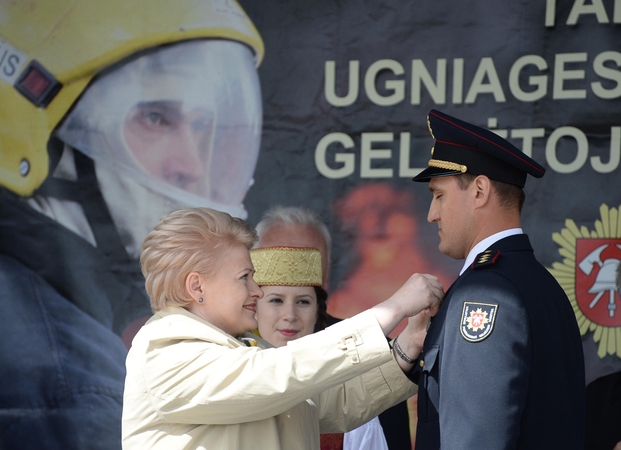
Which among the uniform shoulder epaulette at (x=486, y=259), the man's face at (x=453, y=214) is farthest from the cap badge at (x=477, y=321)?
the man's face at (x=453, y=214)

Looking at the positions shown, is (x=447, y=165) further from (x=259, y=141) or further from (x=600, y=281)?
(x=259, y=141)

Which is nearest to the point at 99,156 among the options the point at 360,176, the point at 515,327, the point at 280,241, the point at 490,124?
the point at 280,241

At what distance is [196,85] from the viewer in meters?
3.79

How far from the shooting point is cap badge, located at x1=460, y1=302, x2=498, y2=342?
193cm

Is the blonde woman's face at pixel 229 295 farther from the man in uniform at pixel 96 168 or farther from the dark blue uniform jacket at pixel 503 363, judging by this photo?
the man in uniform at pixel 96 168

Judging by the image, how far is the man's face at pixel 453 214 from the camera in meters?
2.14

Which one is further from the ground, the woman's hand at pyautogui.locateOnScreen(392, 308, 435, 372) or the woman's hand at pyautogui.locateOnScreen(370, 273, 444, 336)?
the woman's hand at pyautogui.locateOnScreen(370, 273, 444, 336)

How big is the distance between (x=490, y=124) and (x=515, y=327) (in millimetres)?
1729

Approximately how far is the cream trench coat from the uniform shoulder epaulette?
1.01 feet

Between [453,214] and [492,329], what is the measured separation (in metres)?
0.36

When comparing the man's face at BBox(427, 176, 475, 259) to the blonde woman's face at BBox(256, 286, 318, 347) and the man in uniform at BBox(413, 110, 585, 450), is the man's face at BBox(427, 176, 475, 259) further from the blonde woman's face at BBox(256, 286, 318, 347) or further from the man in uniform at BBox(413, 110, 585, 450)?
the blonde woman's face at BBox(256, 286, 318, 347)

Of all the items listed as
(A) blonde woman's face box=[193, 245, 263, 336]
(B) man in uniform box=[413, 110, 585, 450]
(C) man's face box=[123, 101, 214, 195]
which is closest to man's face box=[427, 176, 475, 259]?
(B) man in uniform box=[413, 110, 585, 450]

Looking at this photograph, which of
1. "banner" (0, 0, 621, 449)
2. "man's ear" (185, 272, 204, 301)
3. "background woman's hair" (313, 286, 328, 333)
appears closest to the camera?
"man's ear" (185, 272, 204, 301)

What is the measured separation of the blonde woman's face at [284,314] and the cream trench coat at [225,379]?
3.13 feet
